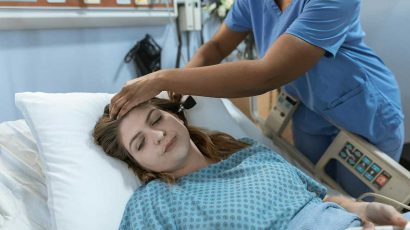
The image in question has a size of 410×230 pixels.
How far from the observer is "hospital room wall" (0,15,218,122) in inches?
58.8

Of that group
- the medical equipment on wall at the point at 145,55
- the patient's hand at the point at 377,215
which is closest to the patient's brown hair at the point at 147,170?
the patient's hand at the point at 377,215

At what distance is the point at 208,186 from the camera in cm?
105

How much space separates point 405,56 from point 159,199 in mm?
1889

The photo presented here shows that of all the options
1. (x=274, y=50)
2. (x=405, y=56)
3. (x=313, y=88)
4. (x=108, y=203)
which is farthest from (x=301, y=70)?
(x=405, y=56)

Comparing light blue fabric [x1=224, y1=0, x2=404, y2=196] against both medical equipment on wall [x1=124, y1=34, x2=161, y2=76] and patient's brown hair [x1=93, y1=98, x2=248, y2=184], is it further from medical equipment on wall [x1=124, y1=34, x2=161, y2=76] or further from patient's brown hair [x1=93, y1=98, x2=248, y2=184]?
medical equipment on wall [x1=124, y1=34, x2=161, y2=76]

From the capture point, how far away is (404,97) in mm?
2225

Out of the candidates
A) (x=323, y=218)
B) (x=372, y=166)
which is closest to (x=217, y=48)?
(x=372, y=166)

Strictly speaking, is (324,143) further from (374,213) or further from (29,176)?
(29,176)

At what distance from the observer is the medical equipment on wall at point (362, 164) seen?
3.67 feet

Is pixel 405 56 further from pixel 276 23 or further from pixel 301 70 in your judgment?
pixel 301 70

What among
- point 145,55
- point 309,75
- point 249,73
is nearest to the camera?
point 249,73

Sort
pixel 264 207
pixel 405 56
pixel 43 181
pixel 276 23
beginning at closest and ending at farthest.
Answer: pixel 264 207, pixel 43 181, pixel 276 23, pixel 405 56

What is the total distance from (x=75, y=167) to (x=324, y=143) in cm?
101

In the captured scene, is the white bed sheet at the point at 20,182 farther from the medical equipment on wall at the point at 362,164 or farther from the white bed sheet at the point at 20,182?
the medical equipment on wall at the point at 362,164
